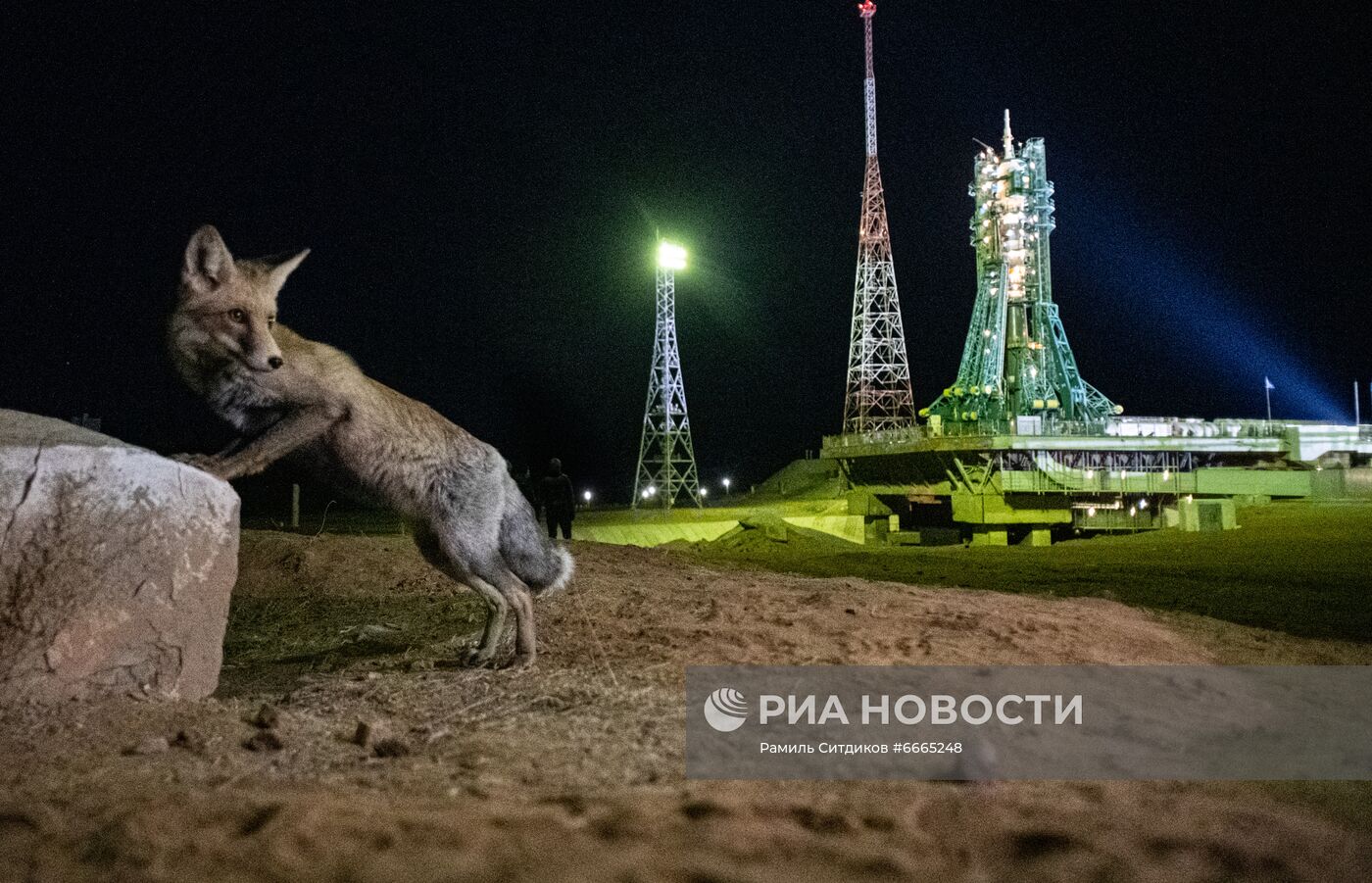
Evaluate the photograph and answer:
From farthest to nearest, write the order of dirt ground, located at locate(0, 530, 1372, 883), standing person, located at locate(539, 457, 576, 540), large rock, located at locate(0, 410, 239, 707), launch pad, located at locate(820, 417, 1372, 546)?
launch pad, located at locate(820, 417, 1372, 546)
standing person, located at locate(539, 457, 576, 540)
large rock, located at locate(0, 410, 239, 707)
dirt ground, located at locate(0, 530, 1372, 883)

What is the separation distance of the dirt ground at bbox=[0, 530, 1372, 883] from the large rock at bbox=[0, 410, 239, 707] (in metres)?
0.20

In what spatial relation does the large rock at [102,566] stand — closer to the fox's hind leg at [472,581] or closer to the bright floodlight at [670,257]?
the fox's hind leg at [472,581]

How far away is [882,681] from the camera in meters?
5.11

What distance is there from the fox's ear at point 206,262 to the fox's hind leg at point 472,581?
1.95 m

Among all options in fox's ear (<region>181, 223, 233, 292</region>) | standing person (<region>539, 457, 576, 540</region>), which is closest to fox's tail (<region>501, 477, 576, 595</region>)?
fox's ear (<region>181, 223, 233, 292</region>)

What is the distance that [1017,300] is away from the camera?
2104 inches

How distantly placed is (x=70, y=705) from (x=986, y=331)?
53.8 metres

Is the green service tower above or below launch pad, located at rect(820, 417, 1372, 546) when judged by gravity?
above

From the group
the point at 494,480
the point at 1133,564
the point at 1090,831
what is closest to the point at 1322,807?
the point at 1090,831

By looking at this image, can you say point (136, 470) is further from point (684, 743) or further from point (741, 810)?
point (741, 810)

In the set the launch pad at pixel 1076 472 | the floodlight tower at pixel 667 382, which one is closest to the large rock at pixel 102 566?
the launch pad at pixel 1076 472

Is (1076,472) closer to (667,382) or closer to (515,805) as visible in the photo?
(667,382)

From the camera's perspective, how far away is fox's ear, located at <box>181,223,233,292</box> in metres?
4.78

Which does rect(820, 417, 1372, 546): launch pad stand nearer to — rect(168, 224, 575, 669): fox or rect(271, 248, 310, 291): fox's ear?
rect(168, 224, 575, 669): fox
